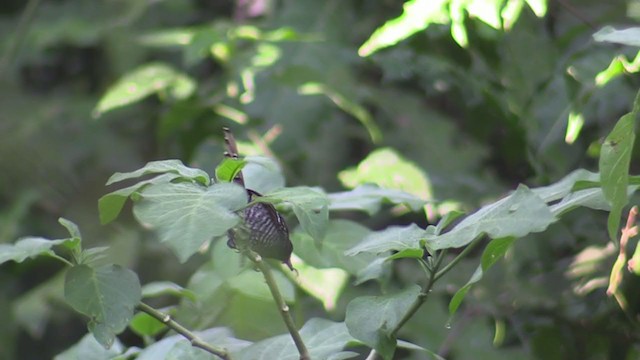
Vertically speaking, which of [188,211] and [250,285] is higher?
[188,211]

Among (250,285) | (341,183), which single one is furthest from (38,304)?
(250,285)

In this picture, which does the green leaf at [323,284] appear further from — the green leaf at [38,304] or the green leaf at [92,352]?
the green leaf at [38,304]

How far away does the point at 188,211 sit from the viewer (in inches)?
19.7

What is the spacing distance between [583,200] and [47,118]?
161 centimetres

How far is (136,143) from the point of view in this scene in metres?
2.00

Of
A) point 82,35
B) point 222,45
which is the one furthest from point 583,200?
point 82,35

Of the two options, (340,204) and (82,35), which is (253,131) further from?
(340,204)

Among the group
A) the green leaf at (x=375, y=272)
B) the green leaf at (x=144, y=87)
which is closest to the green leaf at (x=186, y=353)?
the green leaf at (x=375, y=272)

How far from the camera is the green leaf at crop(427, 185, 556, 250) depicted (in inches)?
19.1

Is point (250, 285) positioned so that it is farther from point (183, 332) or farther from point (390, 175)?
point (390, 175)

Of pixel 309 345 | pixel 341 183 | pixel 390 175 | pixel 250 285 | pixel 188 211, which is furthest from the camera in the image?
pixel 341 183

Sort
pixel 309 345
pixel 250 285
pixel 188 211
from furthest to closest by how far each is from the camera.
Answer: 1. pixel 250 285
2. pixel 309 345
3. pixel 188 211

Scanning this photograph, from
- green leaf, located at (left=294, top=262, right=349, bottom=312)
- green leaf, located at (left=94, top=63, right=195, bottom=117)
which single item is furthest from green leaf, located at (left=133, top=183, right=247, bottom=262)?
green leaf, located at (left=94, top=63, right=195, bottom=117)

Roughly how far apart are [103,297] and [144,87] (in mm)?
941
